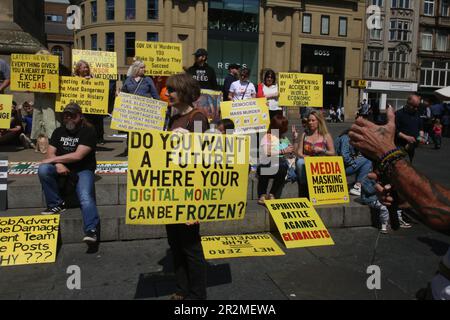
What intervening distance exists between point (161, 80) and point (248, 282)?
694cm

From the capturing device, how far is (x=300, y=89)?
28.3ft

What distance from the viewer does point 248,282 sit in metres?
4.11

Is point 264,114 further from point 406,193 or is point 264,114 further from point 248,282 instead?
point 406,193

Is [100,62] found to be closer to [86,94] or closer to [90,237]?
[86,94]

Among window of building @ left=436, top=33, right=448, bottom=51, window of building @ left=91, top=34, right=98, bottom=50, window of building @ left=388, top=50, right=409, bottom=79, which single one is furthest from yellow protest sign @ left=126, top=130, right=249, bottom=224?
window of building @ left=436, top=33, right=448, bottom=51

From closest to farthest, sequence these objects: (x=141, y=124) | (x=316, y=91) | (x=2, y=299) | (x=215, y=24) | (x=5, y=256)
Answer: (x=2, y=299)
(x=5, y=256)
(x=141, y=124)
(x=316, y=91)
(x=215, y=24)

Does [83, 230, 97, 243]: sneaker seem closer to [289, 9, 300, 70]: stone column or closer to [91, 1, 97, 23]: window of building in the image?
[289, 9, 300, 70]: stone column

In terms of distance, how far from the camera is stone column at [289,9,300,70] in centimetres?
4875

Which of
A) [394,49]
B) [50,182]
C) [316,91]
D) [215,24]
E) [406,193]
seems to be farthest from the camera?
[394,49]

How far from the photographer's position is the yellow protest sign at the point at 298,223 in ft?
17.2

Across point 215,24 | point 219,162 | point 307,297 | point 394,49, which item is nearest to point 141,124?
point 219,162

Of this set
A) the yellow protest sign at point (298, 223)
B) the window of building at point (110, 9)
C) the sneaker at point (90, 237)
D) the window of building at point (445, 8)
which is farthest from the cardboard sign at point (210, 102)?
the window of building at point (445, 8)

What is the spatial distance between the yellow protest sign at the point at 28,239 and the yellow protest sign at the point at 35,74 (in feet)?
12.3

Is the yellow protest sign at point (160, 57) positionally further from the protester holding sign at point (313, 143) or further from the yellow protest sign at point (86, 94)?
the protester holding sign at point (313, 143)
